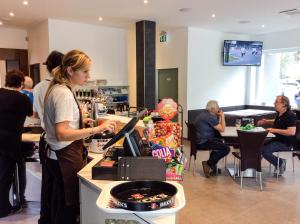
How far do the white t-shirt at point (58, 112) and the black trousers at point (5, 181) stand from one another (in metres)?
1.53

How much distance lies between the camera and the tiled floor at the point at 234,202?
3.21 metres

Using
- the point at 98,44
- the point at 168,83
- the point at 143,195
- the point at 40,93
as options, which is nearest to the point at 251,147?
the point at 40,93

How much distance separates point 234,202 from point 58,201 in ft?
8.17

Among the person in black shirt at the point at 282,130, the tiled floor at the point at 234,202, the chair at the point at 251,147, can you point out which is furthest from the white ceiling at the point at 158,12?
the tiled floor at the point at 234,202

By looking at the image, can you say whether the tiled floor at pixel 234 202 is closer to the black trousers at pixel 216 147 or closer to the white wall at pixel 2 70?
the black trousers at pixel 216 147

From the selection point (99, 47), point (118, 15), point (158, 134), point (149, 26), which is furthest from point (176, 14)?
point (158, 134)

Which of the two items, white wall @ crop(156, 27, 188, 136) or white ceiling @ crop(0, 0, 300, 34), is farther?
white wall @ crop(156, 27, 188, 136)

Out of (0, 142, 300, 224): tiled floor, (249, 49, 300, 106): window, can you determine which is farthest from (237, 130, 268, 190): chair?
(249, 49, 300, 106): window

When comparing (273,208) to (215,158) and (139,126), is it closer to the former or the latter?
(215,158)

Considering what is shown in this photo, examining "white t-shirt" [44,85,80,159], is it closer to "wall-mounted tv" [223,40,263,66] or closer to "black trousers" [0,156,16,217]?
"black trousers" [0,156,16,217]

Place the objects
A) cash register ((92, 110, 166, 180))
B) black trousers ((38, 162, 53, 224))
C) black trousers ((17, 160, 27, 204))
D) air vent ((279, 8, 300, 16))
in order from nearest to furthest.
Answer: cash register ((92, 110, 166, 180)) < black trousers ((38, 162, 53, 224)) < black trousers ((17, 160, 27, 204)) < air vent ((279, 8, 300, 16))

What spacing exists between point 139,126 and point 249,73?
21.5 feet

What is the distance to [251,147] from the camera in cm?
397

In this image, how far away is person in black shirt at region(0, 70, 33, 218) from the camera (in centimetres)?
299
